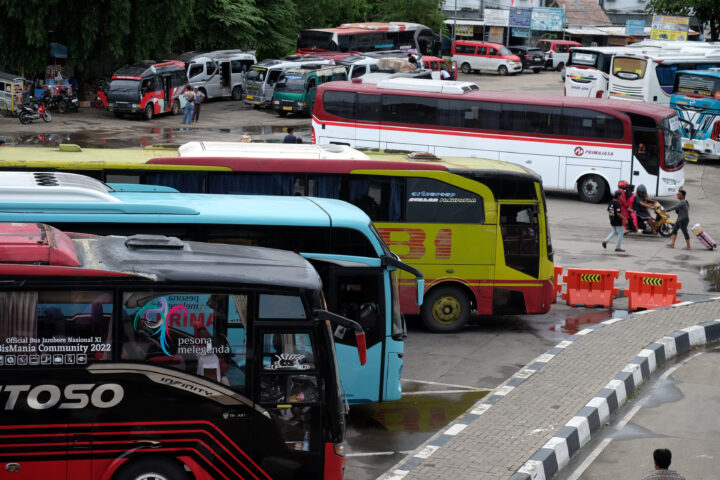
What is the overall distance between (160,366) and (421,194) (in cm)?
780

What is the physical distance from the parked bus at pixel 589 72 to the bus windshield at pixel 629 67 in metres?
3.58

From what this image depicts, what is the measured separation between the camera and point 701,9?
56719 mm

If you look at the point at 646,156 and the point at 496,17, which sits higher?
the point at 496,17

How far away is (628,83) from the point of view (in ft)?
133

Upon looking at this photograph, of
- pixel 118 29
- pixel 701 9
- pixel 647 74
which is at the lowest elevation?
pixel 647 74

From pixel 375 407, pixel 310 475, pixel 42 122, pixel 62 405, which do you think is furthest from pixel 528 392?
pixel 42 122

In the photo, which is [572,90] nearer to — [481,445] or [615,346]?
[615,346]

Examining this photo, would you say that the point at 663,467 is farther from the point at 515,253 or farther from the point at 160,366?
the point at 515,253

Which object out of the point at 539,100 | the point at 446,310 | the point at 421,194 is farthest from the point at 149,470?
the point at 539,100

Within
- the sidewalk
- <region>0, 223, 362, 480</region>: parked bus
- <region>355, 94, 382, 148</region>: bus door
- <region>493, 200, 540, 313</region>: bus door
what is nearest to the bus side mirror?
<region>0, 223, 362, 480</region>: parked bus

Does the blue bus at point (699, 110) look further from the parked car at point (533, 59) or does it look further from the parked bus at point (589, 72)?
the parked car at point (533, 59)

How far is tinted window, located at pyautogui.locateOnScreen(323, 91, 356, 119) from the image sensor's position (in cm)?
2861

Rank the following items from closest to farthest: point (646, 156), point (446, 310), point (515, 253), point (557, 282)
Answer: point (515, 253) → point (446, 310) → point (557, 282) → point (646, 156)

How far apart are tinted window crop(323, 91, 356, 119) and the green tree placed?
34425 mm
